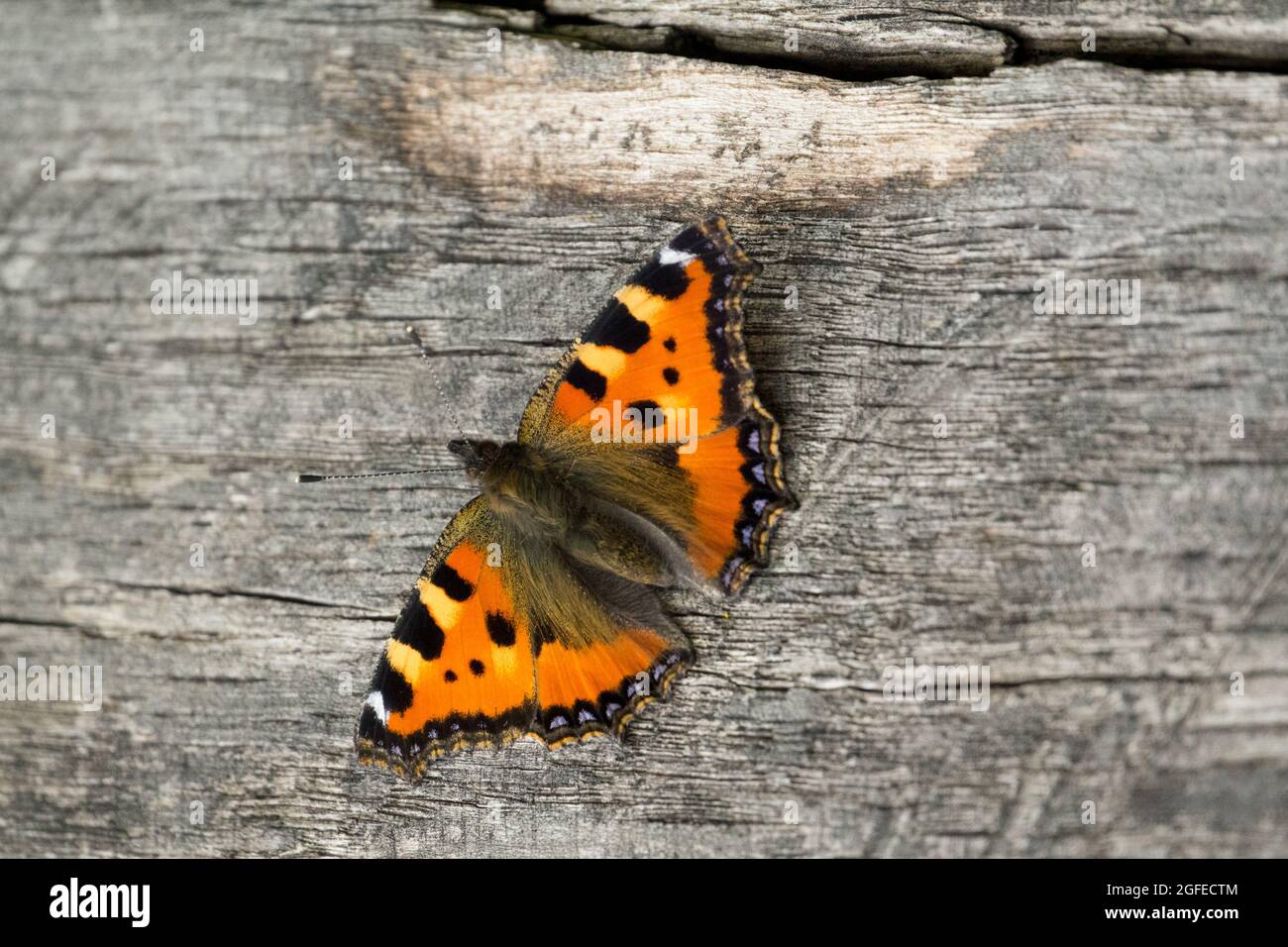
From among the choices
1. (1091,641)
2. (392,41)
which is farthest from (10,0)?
(1091,641)

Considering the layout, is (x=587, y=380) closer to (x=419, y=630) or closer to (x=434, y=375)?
(x=434, y=375)

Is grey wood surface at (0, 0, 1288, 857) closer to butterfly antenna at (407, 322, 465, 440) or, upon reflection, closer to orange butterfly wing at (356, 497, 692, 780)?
butterfly antenna at (407, 322, 465, 440)

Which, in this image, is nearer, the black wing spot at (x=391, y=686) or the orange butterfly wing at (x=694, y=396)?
the orange butterfly wing at (x=694, y=396)

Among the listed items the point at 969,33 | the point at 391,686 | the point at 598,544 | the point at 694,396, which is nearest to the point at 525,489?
the point at 598,544

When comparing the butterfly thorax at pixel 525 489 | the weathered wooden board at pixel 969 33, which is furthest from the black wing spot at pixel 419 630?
the weathered wooden board at pixel 969 33

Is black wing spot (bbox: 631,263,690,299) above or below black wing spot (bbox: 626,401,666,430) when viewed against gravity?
Result: above

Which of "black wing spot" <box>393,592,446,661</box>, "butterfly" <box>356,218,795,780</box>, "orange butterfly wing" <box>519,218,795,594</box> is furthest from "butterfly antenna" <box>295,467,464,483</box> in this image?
"black wing spot" <box>393,592,446,661</box>

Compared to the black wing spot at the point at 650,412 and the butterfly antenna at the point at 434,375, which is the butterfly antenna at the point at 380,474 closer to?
the butterfly antenna at the point at 434,375
